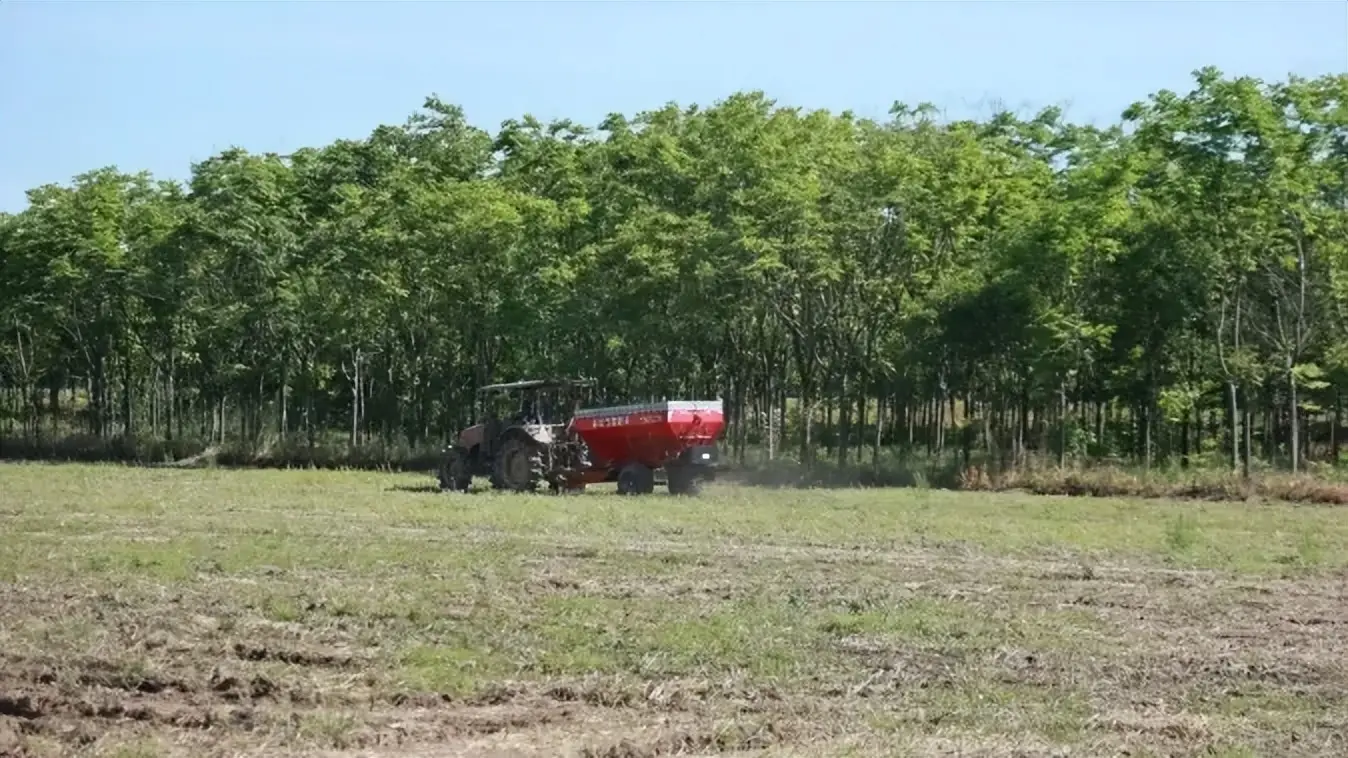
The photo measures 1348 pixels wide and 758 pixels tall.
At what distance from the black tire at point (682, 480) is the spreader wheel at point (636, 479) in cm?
38

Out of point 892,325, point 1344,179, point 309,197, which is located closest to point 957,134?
point 892,325

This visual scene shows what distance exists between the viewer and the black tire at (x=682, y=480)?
2916cm

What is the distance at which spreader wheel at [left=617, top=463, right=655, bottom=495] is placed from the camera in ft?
95.8

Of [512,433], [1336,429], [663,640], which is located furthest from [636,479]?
[1336,429]

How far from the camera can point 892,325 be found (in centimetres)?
3850

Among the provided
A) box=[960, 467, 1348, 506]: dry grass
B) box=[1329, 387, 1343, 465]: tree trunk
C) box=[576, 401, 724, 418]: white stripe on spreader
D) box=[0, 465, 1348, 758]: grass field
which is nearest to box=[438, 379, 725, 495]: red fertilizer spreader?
box=[576, 401, 724, 418]: white stripe on spreader

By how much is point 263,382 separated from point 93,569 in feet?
116

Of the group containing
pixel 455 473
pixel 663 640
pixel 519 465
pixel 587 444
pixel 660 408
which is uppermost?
pixel 660 408

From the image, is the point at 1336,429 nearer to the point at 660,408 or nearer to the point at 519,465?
the point at 660,408

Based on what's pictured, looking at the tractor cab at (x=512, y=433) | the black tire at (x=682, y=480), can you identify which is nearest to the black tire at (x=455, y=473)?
the tractor cab at (x=512, y=433)

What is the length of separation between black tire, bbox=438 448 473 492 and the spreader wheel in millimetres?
3100

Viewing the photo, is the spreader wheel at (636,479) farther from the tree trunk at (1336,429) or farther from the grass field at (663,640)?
the tree trunk at (1336,429)

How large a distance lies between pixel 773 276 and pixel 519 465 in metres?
10.1

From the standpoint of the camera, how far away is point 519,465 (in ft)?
97.1
